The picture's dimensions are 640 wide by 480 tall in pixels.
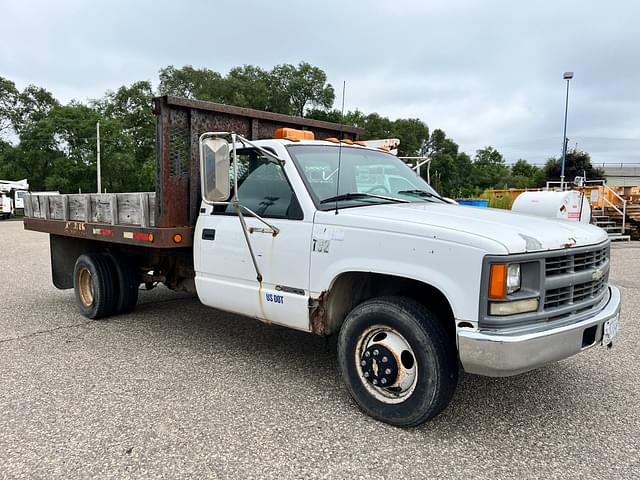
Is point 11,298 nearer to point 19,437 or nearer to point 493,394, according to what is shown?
point 19,437

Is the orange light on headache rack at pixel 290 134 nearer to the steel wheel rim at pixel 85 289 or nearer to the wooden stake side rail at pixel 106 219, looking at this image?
the wooden stake side rail at pixel 106 219

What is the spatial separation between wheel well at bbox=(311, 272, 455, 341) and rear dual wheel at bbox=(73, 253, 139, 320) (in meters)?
3.31

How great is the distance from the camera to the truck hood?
3021 millimetres

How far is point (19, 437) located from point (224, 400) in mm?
1325

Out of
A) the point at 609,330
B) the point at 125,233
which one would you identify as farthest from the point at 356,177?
the point at 125,233

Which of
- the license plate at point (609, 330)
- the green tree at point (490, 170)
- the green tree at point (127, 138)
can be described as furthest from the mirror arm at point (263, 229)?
the green tree at point (490, 170)

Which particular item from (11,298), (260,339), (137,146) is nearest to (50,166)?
(137,146)

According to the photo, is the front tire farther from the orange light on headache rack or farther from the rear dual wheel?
the orange light on headache rack

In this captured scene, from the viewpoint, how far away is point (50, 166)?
42594 millimetres

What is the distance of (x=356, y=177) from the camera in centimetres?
426

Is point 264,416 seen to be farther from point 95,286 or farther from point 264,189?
point 95,286

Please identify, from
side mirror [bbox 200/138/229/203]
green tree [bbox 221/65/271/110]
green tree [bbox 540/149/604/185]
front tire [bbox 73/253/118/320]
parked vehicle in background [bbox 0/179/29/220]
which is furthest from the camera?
green tree [bbox 540/149/604/185]

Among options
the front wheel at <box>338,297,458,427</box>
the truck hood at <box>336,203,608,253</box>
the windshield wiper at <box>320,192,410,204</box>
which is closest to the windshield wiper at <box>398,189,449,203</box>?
the windshield wiper at <box>320,192,410,204</box>

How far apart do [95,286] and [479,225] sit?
15.3ft
